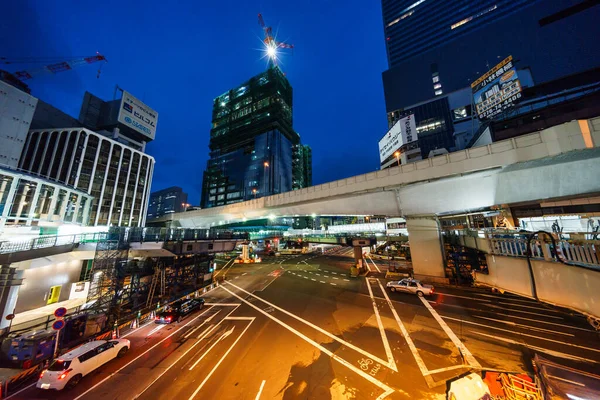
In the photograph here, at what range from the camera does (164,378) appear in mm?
9266

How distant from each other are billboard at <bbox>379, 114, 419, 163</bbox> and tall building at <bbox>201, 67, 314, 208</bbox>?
5569 centimetres

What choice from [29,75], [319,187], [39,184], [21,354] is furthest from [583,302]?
[29,75]

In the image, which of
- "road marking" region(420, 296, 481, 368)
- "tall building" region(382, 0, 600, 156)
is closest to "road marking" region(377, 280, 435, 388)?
"road marking" region(420, 296, 481, 368)

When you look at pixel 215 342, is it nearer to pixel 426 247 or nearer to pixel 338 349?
pixel 338 349

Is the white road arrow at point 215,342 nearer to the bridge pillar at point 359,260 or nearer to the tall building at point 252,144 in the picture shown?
→ the bridge pillar at point 359,260

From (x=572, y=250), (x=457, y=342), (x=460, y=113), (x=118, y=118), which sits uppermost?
(x=460, y=113)

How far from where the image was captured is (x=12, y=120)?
103 feet

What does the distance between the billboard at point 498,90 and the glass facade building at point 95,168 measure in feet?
250

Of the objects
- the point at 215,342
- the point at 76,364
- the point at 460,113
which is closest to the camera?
the point at 76,364

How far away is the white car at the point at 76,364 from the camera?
855 cm

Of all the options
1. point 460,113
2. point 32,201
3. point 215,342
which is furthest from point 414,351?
point 460,113

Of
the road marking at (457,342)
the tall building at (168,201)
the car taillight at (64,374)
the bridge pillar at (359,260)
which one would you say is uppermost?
the tall building at (168,201)

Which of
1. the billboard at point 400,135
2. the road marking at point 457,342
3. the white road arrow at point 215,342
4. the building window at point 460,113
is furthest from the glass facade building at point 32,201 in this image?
the building window at point 460,113

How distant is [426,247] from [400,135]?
16.3 m
